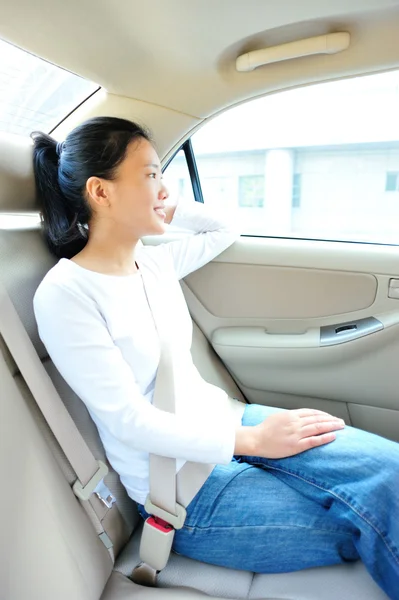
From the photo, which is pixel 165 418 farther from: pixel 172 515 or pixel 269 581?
pixel 269 581

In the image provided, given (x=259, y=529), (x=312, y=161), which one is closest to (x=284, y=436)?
(x=259, y=529)

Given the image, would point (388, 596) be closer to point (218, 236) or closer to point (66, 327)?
point (66, 327)

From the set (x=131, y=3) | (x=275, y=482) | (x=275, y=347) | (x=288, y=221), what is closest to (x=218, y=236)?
(x=275, y=347)

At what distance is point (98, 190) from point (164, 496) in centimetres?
68

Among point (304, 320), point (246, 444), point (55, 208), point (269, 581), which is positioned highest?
point (55, 208)

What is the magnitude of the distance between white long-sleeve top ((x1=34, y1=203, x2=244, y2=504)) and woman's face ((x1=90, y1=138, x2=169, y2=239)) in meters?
0.12

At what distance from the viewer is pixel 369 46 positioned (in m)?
1.22

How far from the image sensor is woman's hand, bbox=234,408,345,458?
960mm

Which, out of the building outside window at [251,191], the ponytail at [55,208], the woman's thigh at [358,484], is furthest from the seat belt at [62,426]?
the building outside window at [251,191]

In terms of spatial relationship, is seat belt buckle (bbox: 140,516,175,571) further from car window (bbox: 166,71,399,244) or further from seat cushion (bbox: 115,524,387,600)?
car window (bbox: 166,71,399,244)

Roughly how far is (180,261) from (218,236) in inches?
6.8

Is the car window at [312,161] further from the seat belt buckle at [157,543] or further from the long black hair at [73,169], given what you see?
the seat belt buckle at [157,543]

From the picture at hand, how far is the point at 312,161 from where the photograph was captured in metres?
1.95

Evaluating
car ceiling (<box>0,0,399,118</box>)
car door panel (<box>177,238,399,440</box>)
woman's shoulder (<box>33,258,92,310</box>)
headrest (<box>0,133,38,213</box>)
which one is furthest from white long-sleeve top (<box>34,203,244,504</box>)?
car ceiling (<box>0,0,399,118</box>)
